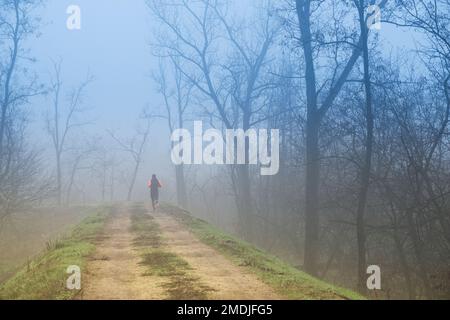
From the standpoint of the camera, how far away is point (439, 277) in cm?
1539

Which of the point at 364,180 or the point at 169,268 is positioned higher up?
the point at 364,180

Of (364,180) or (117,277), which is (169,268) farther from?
(364,180)

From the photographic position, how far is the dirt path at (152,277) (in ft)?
26.6

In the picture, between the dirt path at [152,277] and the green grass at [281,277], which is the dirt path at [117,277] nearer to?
the dirt path at [152,277]

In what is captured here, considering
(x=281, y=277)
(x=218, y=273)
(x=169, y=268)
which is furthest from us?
(x=169, y=268)

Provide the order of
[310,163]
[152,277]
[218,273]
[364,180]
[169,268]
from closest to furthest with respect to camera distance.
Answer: [152,277] < [218,273] < [169,268] < [364,180] < [310,163]

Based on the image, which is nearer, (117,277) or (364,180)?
(117,277)

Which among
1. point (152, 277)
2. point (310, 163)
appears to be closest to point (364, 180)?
point (310, 163)

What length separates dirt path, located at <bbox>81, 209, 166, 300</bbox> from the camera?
8.09 metres

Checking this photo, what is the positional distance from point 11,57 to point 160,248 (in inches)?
874

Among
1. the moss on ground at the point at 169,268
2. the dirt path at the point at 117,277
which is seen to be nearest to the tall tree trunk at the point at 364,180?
the moss on ground at the point at 169,268

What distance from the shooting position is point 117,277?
9.55 meters

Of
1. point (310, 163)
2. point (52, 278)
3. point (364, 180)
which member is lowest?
point (52, 278)

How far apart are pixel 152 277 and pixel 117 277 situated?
2.35ft
